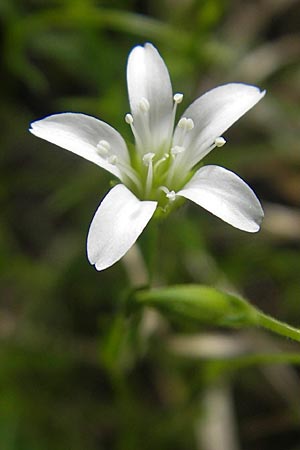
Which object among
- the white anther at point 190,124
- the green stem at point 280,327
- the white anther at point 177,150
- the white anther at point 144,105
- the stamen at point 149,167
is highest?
the white anther at point 144,105

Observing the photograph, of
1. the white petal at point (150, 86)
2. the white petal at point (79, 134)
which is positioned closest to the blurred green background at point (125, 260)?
the white petal at point (150, 86)

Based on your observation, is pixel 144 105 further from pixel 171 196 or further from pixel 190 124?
pixel 171 196

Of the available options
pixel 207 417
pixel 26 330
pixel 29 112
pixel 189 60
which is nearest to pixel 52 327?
pixel 26 330

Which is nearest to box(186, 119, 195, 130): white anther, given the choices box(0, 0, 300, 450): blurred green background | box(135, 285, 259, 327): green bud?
box(135, 285, 259, 327): green bud

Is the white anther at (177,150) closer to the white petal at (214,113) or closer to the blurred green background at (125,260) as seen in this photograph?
the white petal at (214,113)

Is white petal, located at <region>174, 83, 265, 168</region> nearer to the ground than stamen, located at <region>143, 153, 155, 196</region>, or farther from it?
farther from it

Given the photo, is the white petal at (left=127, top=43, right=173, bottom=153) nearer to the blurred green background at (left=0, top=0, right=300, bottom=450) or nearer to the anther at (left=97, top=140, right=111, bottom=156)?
the anther at (left=97, top=140, right=111, bottom=156)

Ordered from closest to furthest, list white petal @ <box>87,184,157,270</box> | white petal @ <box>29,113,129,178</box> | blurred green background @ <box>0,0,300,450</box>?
white petal @ <box>87,184,157,270</box>, white petal @ <box>29,113,129,178</box>, blurred green background @ <box>0,0,300,450</box>
